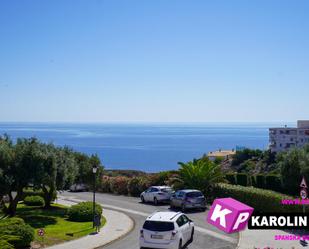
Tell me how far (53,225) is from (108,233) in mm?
4129

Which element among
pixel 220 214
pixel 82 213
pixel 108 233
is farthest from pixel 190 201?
pixel 108 233

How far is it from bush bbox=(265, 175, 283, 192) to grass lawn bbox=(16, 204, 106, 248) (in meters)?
18.1

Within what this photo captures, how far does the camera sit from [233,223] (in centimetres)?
2244

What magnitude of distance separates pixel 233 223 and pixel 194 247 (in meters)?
4.68

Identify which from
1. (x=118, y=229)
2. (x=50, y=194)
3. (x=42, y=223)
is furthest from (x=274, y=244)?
(x=50, y=194)

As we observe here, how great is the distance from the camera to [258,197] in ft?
87.8

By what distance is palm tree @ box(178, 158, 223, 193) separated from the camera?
3447 cm

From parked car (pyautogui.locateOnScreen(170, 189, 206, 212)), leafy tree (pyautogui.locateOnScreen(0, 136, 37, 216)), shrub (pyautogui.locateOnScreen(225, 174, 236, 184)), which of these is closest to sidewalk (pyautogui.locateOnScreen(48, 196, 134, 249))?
parked car (pyautogui.locateOnScreen(170, 189, 206, 212))

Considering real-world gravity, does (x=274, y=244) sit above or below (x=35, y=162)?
below

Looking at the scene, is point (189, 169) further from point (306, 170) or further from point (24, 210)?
point (24, 210)

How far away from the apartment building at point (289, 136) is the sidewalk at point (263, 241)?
92634mm

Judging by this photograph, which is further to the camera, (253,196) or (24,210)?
(24,210)

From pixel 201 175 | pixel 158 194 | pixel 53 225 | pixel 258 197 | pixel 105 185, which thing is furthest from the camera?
pixel 105 185

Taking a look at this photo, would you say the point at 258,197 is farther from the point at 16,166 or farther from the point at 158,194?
the point at 16,166
